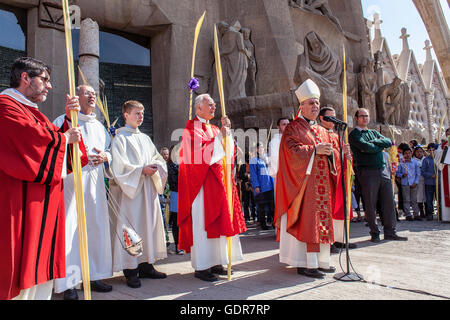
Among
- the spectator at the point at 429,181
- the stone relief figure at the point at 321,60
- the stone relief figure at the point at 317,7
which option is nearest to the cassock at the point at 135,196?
the spectator at the point at 429,181

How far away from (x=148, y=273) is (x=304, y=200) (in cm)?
177

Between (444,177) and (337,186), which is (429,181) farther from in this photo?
(337,186)

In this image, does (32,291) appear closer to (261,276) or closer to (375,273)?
(261,276)

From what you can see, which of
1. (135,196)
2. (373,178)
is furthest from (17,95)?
(373,178)

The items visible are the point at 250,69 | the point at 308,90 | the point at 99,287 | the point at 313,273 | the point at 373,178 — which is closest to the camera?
the point at 99,287

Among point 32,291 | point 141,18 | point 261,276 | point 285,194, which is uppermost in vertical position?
point 141,18

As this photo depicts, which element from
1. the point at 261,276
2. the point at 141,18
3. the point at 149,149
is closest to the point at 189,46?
the point at 141,18

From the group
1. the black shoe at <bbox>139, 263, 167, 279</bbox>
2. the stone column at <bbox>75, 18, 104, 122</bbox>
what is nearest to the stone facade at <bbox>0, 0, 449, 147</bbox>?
the stone column at <bbox>75, 18, 104, 122</bbox>

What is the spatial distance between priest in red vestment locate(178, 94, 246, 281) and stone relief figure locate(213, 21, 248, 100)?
22.0 feet

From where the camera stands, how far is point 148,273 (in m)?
3.87

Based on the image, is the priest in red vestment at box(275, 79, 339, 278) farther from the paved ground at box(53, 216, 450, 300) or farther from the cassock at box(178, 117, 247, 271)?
the cassock at box(178, 117, 247, 271)

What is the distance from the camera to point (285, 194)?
405cm

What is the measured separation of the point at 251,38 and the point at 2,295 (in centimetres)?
1067

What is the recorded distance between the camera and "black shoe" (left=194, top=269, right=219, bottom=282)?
3670mm
